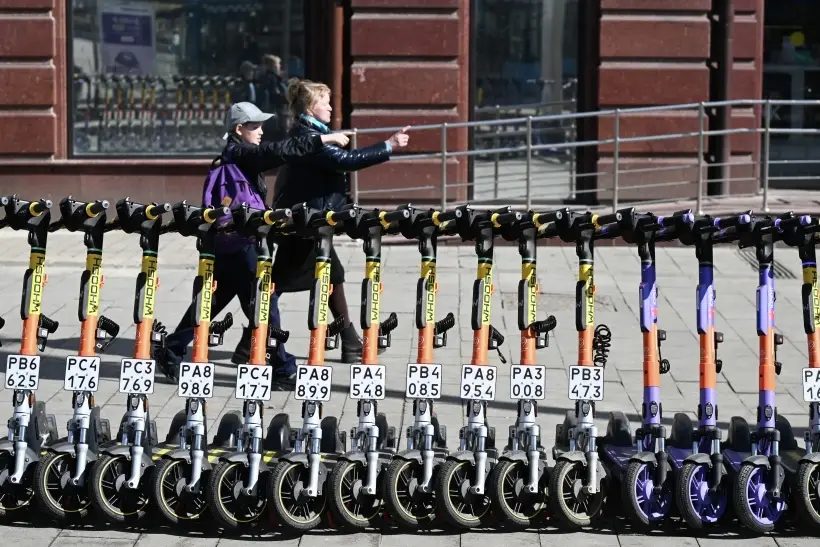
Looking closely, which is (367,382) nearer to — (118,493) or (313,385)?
(313,385)

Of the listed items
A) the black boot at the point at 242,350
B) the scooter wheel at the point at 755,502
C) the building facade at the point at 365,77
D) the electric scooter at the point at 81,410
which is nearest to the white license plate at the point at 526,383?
the scooter wheel at the point at 755,502

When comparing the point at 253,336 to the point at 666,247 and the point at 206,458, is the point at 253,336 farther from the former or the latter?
the point at 666,247

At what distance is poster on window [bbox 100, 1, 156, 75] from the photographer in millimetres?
16656

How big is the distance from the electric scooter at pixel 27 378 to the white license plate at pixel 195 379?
64 cm

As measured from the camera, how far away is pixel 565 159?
54.5 feet

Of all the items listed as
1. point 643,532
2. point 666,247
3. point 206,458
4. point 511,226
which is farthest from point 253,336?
point 666,247

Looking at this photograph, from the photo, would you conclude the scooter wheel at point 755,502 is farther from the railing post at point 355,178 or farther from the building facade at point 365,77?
the railing post at point 355,178

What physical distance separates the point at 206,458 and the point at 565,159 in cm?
1066

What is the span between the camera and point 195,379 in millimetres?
6562

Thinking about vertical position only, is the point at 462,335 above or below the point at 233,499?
above

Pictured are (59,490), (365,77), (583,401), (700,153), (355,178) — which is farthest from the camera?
(365,77)

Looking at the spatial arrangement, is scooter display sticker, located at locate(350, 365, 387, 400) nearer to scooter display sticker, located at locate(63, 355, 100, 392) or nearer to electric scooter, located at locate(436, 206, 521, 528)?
electric scooter, located at locate(436, 206, 521, 528)

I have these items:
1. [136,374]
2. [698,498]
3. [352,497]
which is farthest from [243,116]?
[698,498]

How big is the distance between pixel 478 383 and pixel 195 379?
48.7 inches
